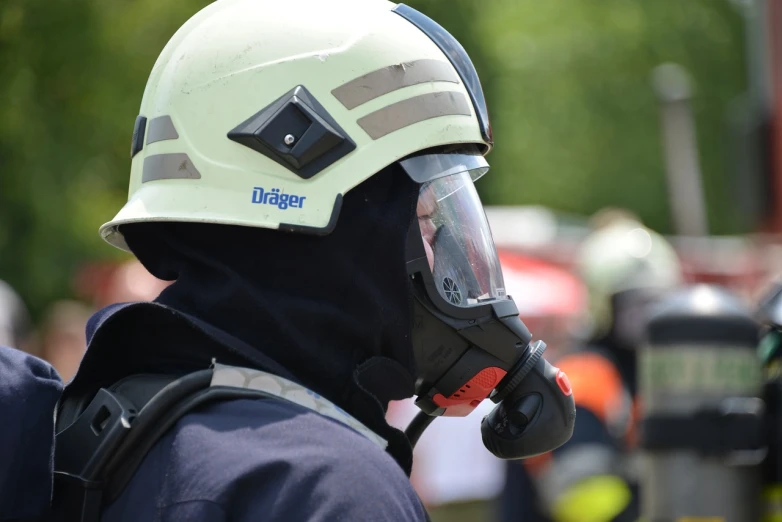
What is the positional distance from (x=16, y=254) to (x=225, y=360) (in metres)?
6.30

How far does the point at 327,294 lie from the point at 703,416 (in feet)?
7.01

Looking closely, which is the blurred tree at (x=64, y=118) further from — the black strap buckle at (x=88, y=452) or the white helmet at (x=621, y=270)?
the black strap buckle at (x=88, y=452)

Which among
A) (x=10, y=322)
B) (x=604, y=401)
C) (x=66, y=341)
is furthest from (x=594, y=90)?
(x=604, y=401)

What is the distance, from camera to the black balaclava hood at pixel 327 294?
191cm

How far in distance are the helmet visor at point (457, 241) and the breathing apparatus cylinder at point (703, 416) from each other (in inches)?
69.2

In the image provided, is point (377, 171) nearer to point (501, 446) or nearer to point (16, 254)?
point (501, 446)

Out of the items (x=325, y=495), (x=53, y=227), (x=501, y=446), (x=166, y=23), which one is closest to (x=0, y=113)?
(x=53, y=227)

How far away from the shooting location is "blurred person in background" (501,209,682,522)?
5.02 meters

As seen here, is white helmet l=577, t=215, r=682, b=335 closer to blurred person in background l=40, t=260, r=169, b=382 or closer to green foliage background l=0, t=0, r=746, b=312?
blurred person in background l=40, t=260, r=169, b=382

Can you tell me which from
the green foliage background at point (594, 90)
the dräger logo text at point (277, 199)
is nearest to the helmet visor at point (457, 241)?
the dräger logo text at point (277, 199)

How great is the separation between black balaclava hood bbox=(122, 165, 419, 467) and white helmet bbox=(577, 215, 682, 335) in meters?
4.75

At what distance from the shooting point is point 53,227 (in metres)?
7.51

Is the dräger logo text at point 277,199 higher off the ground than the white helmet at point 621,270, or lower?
higher

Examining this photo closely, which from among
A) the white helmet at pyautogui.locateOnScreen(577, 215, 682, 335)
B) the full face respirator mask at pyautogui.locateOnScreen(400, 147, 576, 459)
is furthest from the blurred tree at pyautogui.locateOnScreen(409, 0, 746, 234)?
the full face respirator mask at pyautogui.locateOnScreen(400, 147, 576, 459)
